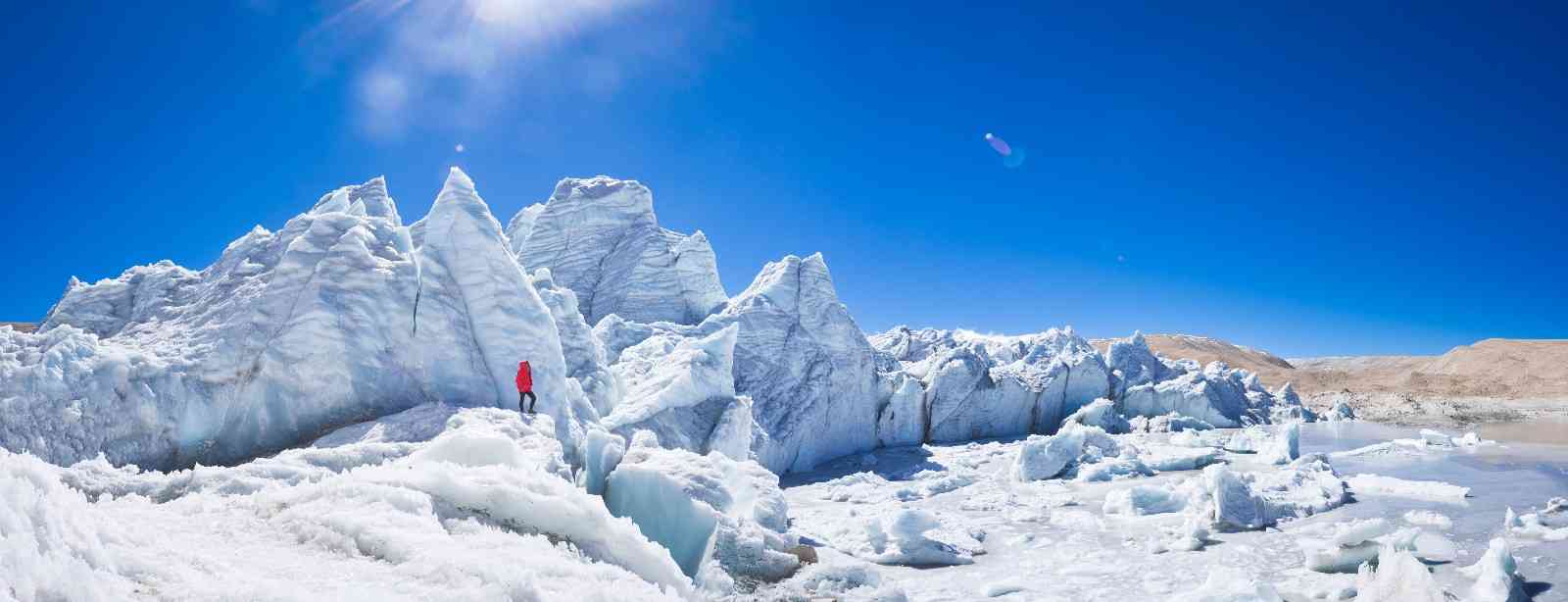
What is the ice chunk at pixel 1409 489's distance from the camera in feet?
44.1

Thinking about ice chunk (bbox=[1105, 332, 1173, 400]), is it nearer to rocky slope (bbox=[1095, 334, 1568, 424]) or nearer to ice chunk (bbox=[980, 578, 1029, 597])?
rocky slope (bbox=[1095, 334, 1568, 424])

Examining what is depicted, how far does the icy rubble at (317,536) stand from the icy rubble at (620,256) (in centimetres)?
2110

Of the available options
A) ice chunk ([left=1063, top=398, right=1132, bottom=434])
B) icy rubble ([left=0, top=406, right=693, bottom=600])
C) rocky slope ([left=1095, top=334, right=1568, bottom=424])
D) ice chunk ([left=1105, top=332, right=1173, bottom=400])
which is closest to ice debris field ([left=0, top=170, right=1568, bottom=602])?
icy rubble ([left=0, top=406, right=693, bottom=600])

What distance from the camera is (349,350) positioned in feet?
30.5

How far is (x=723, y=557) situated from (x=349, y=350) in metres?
5.32

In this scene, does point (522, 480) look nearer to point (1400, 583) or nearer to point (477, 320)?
point (477, 320)

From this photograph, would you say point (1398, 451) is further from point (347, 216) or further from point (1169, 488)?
point (347, 216)

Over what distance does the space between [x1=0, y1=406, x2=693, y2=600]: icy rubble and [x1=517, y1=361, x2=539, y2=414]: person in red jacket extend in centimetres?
377

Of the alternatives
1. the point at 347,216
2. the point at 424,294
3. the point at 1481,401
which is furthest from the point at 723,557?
the point at 1481,401

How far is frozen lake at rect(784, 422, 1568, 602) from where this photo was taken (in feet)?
29.0

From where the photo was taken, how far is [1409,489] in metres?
14.0

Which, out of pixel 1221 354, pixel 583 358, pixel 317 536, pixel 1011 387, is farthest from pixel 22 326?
pixel 1221 354

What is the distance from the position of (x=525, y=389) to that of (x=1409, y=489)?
51.9ft

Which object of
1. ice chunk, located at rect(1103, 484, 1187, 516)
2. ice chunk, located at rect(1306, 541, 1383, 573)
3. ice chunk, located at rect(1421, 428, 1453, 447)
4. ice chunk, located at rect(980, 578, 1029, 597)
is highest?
ice chunk, located at rect(1421, 428, 1453, 447)
